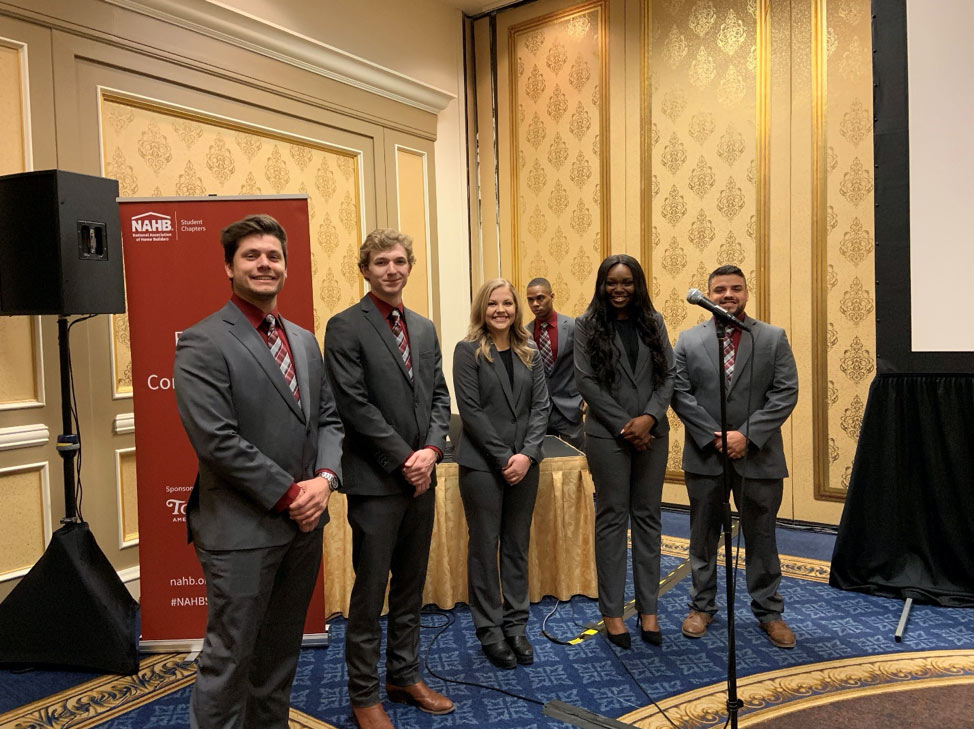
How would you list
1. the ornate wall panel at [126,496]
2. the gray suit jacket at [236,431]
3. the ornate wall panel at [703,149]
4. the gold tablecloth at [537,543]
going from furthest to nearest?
the ornate wall panel at [703,149]
the ornate wall panel at [126,496]
the gold tablecloth at [537,543]
the gray suit jacket at [236,431]

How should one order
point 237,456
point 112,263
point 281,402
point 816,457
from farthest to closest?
1. point 816,457
2. point 112,263
3. point 281,402
4. point 237,456

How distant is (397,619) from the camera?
8.20ft

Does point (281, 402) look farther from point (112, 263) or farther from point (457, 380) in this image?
point (112, 263)

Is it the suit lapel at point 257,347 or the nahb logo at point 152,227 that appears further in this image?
the nahb logo at point 152,227

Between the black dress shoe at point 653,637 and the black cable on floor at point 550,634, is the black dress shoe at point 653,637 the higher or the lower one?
the higher one

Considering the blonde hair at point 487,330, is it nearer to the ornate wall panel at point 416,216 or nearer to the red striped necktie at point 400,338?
the red striped necktie at point 400,338

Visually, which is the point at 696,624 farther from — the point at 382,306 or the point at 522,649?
the point at 382,306

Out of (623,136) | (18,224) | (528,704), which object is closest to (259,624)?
(528,704)

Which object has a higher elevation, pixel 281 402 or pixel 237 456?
pixel 281 402

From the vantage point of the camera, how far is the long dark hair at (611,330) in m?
2.93

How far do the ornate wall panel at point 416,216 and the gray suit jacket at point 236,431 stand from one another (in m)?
3.67

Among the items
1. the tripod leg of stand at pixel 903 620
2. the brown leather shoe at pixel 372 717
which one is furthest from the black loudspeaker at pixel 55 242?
the tripod leg of stand at pixel 903 620

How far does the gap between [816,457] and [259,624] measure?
12.9 ft

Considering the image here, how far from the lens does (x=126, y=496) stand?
3.76m
